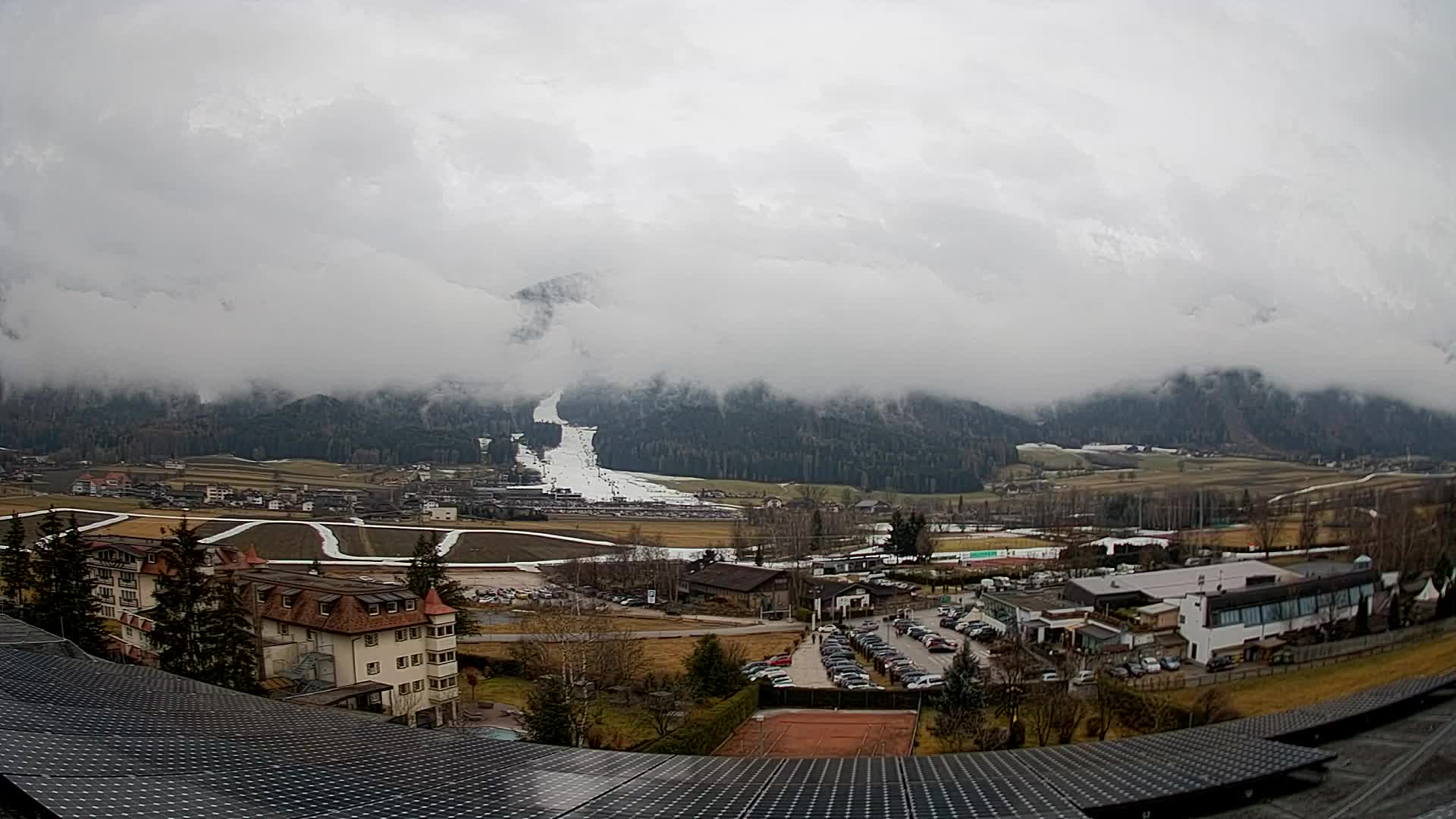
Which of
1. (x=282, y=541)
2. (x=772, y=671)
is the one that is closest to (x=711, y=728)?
(x=772, y=671)

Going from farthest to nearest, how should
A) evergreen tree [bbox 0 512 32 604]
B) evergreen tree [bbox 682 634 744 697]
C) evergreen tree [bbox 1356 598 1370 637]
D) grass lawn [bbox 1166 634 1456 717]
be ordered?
1. evergreen tree [bbox 0 512 32 604]
2. evergreen tree [bbox 1356 598 1370 637]
3. evergreen tree [bbox 682 634 744 697]
4. grass lawn [bbox 1166 634 1456 717]

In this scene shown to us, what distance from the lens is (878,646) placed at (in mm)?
26438

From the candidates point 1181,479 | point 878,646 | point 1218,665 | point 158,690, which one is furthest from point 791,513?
point 158,690

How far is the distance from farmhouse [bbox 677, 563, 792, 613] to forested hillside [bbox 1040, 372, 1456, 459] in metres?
23.5

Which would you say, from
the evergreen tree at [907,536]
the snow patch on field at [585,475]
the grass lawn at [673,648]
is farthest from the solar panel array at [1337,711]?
the snow patch on field at [585,475]

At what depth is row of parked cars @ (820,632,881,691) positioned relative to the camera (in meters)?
21.8

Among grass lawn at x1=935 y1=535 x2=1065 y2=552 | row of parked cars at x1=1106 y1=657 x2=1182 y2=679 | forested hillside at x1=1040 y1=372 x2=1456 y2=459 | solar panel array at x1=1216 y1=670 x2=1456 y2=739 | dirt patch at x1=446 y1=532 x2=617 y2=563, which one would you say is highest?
forested hillside at x1=1040 y1=372 x2=1456 y2=459

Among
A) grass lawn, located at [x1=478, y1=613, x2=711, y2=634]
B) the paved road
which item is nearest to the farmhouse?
the paved road

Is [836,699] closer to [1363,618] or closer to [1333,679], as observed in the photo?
[1333,679]

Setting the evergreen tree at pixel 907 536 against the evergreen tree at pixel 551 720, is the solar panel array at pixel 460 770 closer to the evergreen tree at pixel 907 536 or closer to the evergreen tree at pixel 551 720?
the evergreen tree at pixel 551 720

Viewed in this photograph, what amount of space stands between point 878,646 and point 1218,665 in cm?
914

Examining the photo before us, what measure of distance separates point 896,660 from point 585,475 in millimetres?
94351

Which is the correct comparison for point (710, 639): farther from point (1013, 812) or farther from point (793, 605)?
point (793, 605)

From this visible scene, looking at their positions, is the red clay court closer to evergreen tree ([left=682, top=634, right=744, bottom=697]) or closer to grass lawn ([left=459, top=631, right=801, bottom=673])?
evergreen tree ([left=682, top=634, right=744, bottom=697])
